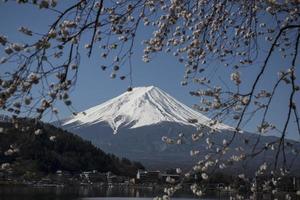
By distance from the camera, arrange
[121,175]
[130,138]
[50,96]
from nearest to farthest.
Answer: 1. [50,96]
2. [121,175]
3. [130,138]

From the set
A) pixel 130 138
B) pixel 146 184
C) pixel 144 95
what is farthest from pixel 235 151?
pixel 130 138

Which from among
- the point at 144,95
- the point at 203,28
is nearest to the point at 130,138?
the point at 144,95

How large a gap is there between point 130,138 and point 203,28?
7610 inches

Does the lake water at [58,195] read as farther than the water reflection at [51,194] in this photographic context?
Yes

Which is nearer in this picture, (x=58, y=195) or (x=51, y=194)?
(x=58, y=195)

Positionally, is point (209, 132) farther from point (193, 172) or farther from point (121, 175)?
point (121, 175)

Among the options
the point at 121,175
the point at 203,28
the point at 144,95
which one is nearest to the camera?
the point at 203,28

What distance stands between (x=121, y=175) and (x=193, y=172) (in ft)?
212

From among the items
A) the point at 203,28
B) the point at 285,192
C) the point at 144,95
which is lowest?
the point at 285,192

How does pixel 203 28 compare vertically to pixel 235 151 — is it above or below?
above

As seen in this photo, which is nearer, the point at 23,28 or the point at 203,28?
the point at 23,28

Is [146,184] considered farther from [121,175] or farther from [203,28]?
[203,28]

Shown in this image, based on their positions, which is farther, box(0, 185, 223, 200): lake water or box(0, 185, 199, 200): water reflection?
box(0, 185, 223, 200): lake water

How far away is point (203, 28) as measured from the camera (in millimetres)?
4418
